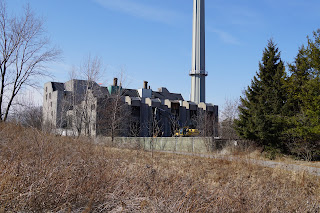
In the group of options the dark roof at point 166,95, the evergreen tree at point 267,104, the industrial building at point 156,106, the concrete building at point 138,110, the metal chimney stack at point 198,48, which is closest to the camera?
the evergreen tree at point 267,104

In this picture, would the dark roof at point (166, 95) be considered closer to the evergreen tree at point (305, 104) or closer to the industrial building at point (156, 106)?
the industrial building at point (156, 106)

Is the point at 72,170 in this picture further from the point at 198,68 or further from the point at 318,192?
the point at 198,68

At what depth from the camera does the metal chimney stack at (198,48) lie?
5969cm

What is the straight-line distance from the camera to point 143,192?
5.45 metres

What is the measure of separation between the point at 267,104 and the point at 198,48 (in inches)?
1549

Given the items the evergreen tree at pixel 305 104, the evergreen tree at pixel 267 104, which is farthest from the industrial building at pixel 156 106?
the evergreen tree at pixel 305 104

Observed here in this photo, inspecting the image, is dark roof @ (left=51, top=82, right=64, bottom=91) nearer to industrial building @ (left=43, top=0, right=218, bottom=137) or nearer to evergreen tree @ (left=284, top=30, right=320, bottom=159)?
industrial building @ (left=43, top=0, right=218, bottom=137)

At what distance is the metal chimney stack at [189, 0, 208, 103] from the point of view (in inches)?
2350

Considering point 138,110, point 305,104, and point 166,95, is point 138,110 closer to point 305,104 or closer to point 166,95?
point 166,95

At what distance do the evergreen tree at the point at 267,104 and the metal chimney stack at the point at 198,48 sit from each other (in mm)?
36688

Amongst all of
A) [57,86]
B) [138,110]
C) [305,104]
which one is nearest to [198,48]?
[138,110]

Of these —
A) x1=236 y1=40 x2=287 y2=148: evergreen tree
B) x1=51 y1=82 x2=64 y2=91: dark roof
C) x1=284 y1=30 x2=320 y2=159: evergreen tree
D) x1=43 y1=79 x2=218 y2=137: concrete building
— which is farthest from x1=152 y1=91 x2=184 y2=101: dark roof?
x1=284 y1=30 x2=320 y2=159: evergreen tree

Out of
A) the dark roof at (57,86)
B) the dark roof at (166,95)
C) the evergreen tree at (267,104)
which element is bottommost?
the evergreen tree at (267,104)

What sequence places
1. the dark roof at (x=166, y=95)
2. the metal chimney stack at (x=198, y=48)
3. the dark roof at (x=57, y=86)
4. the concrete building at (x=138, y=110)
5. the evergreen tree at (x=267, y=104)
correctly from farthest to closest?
the dark roof at (x=166, y=95)
the metal chimney stack at (x=198, y=48)
the dark roof at (x=57, y=86)
the concrete building at (x=138, y=110)
the evergreen tree at (x=267, y=104)
